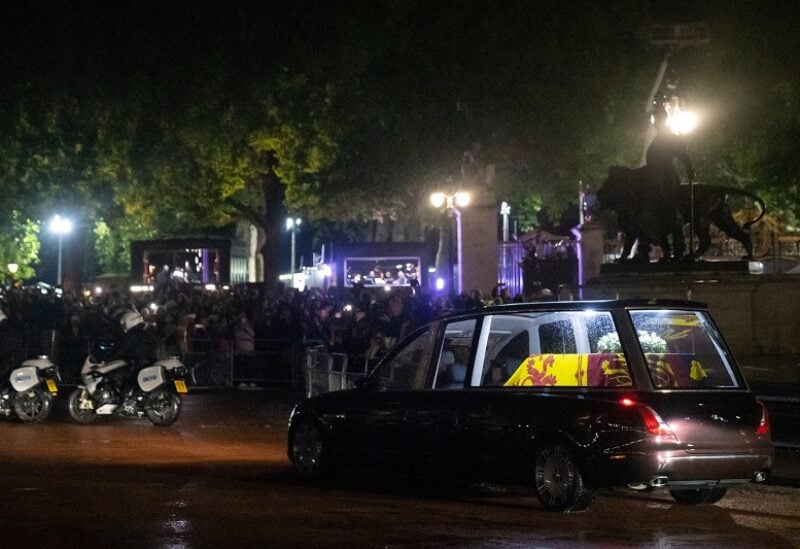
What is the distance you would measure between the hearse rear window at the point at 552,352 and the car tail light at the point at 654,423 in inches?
11.8

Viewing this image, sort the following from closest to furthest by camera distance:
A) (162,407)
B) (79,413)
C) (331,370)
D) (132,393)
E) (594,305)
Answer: (594,305) → (162,407) → (132,393) → (79,413) → (331,370)

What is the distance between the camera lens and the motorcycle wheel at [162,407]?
19938 mm

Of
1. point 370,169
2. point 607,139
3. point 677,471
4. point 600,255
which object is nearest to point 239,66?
point 370,169

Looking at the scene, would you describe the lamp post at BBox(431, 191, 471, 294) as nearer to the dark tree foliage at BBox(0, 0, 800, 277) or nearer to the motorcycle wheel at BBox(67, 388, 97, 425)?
the dark tree foliage at BBox(0, 0, 800, 277)

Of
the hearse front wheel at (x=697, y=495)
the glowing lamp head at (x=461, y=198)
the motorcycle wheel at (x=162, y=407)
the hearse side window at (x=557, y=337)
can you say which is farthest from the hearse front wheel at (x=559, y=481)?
the glowing lamp head at (x=461, y=198)

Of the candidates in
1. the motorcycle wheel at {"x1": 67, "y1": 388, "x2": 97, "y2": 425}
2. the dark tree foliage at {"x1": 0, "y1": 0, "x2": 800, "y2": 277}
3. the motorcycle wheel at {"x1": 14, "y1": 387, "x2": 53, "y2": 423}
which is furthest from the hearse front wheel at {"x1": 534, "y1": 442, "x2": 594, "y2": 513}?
the dark tree foliage at {"x1": 0, "y1": 0, "x2": 800, "y2": 277}

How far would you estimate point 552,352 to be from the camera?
11820 millimetres

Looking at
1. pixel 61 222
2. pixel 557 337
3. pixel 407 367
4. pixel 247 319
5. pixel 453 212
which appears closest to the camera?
pixel 557 337

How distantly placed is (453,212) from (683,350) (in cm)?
2609

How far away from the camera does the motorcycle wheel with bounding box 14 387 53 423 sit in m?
20.6

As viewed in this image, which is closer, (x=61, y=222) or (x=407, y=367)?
(x=407, y=367)

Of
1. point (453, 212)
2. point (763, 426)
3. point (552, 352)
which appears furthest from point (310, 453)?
point (453, 212)

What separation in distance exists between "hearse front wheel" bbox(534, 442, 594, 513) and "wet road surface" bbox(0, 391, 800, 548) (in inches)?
4.9

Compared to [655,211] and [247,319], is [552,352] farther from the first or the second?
[247,319]
